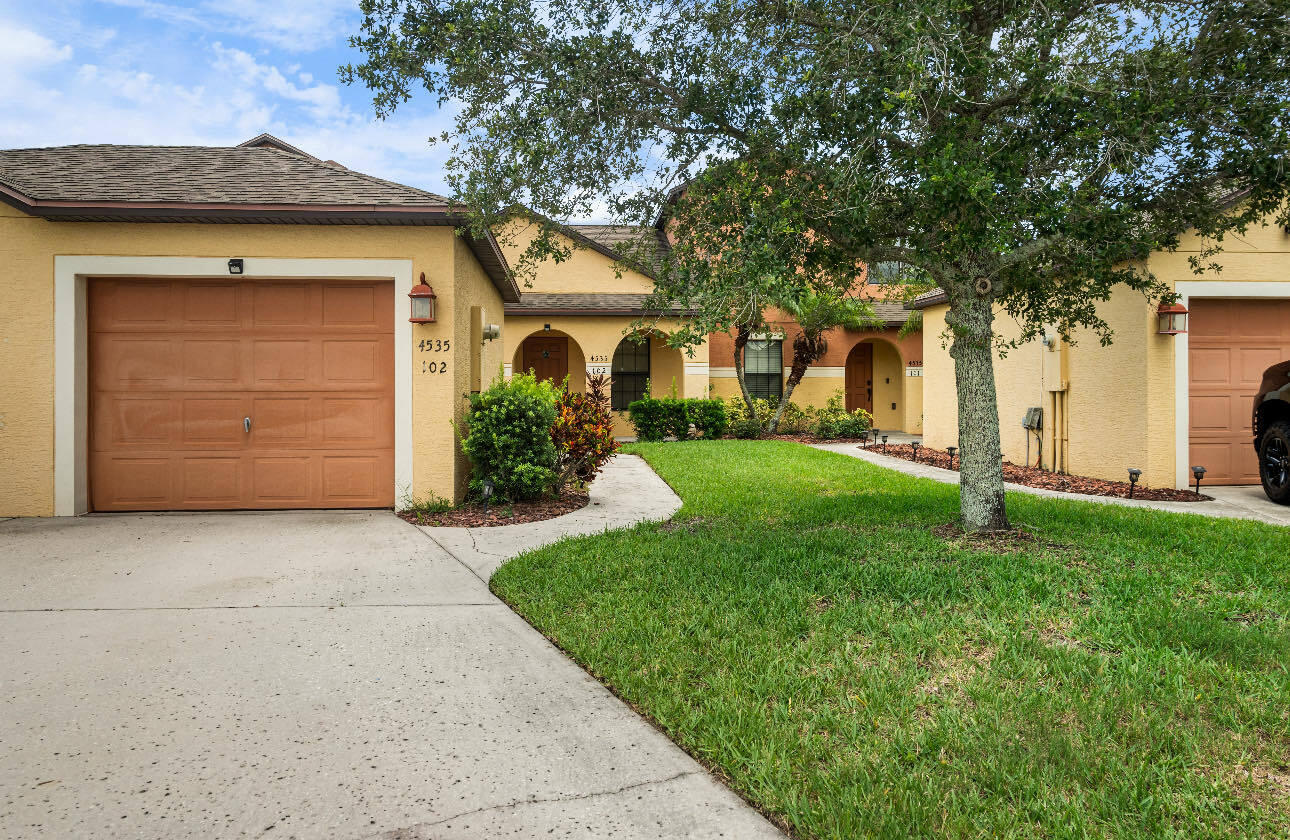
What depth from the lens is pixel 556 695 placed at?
3.54 m

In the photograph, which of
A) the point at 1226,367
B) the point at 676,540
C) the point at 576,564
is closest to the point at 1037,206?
the point at 676,540

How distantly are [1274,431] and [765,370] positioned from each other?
44.7ft

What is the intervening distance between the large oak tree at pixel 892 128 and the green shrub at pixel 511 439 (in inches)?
74.4

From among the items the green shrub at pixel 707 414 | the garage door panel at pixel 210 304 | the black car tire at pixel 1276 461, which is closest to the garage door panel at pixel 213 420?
the garage door panel at pixel 210 304

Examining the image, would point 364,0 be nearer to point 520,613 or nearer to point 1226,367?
point 520,613

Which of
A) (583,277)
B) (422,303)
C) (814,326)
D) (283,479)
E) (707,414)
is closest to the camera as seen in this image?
(422,303)

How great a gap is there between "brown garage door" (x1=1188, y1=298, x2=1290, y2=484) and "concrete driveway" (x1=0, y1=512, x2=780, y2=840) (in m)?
10.3

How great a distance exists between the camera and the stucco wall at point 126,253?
792 cm

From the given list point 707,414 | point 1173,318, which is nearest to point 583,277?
point 707,414

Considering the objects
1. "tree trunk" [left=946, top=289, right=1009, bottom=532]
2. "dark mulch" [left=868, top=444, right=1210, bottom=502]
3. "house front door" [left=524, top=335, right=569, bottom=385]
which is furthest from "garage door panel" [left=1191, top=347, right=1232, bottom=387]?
"house front door" [left=524, top=335, right=569, bottom=385]

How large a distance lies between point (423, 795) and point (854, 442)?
17.1m

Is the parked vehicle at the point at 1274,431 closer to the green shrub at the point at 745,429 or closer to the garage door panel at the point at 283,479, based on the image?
the green shrub at the point at 745,429

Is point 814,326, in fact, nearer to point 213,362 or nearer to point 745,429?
point 745,429

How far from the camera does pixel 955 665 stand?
3693 mm
